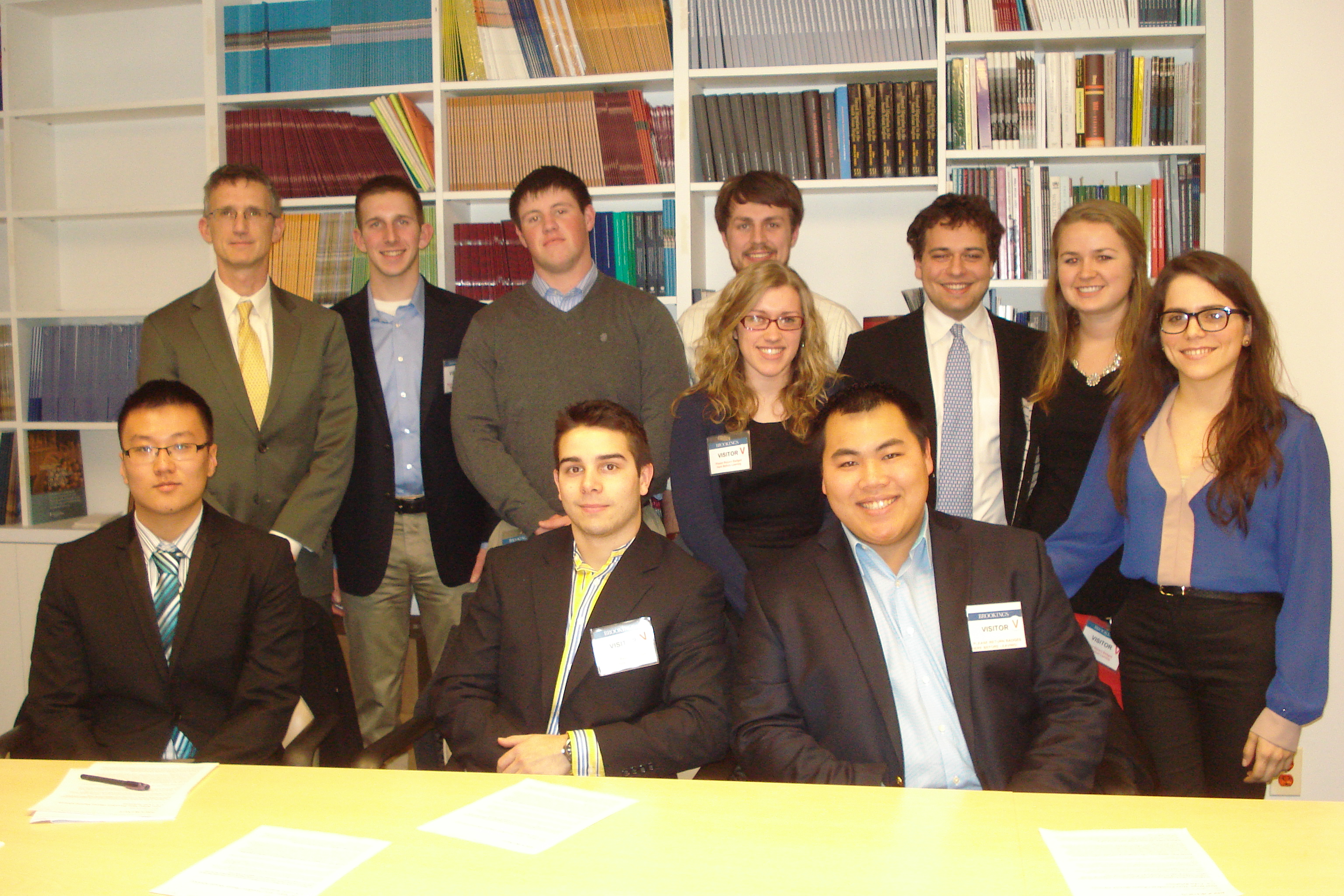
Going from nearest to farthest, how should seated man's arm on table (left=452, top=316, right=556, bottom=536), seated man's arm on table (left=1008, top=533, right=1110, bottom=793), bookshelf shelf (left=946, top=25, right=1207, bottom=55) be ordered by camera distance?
1. seated man's arm on table (left=1008, top=533, right=1110, bottom=793)
2. seated man's arm on table (left=452, top=316, right=556, bottom=536)
3. bookshelf shelf (left=946, top=25, right=1207, bottom=55)

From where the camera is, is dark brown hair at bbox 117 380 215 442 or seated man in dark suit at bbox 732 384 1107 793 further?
dark brown hair at bbox 117 380 215 442

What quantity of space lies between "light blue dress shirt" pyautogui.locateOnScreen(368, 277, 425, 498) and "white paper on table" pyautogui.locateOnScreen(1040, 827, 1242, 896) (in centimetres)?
227

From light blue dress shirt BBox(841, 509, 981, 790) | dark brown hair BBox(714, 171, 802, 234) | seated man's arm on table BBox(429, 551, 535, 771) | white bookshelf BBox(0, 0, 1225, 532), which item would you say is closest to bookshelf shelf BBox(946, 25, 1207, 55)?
white bookshelf BBox(0, 0, 1225, 532)

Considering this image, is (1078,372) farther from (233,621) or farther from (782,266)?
(233,621)

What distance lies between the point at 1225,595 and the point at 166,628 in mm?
2364

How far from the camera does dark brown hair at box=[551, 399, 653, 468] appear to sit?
227 cm

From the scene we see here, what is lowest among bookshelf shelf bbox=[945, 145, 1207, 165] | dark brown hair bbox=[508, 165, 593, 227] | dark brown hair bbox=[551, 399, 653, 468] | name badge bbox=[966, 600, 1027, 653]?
name badge bbox=[966, 600, 1027, 653]

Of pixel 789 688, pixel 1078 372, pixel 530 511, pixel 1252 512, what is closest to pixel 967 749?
pixel 789 688

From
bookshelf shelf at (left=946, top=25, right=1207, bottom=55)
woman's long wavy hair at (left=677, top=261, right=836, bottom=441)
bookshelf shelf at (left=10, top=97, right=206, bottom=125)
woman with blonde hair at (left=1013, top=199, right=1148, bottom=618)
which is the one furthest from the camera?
bookshelf shelf at (left=10, top=97, right=206, bottom=125)

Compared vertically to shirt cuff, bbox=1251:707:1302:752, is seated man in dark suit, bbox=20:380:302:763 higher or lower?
higher

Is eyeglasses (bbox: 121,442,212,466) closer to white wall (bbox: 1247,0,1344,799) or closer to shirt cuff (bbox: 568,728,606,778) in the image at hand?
shirt cuff (bbox: 568,728,606,778)

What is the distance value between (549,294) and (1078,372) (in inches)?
61.6

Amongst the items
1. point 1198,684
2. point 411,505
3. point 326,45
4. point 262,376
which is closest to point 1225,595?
point 1198,684

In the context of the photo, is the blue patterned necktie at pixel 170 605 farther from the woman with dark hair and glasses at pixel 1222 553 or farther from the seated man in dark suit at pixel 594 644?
the woman with dark hair and glasses at pixel 1222 553
